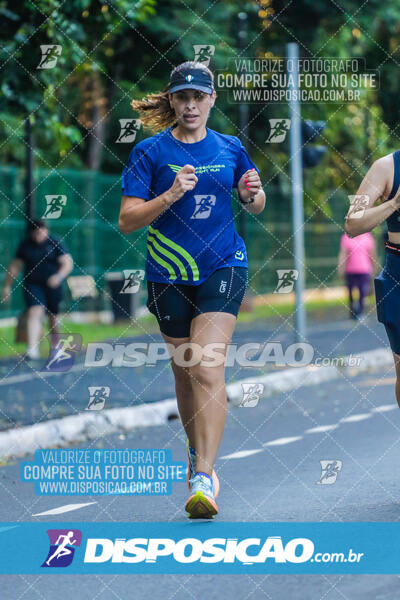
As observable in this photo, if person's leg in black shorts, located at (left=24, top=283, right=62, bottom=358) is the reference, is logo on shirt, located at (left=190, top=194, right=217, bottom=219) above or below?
above

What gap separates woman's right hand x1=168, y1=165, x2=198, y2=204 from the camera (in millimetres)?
5914

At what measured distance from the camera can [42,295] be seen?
49.6 ft

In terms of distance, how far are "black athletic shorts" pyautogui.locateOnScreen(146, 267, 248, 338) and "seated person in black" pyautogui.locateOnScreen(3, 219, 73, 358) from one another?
8517mm

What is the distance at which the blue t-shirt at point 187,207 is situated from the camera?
615 cm

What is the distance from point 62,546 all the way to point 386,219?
6.77 ft

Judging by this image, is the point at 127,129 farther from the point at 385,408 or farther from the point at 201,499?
the point at 201,499

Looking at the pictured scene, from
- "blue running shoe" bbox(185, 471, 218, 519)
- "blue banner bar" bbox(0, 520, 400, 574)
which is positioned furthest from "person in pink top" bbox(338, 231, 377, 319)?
"blue banner bar" bbox(0, 520, 400, 574)

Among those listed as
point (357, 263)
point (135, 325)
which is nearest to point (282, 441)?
point (357, 263)

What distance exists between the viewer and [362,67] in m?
25.5

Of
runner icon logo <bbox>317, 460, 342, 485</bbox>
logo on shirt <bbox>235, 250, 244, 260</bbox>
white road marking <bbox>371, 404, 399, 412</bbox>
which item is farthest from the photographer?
white road marking <bbox>371, 404, 399, 412</bbox>

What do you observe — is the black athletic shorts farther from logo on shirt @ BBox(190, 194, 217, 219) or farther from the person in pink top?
the person in pink top

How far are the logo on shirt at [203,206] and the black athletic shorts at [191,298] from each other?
29 centimetres

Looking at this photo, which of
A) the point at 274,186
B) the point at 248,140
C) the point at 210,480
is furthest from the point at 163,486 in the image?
the point at 274,186

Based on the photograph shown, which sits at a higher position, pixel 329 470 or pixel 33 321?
pixel 329 470
